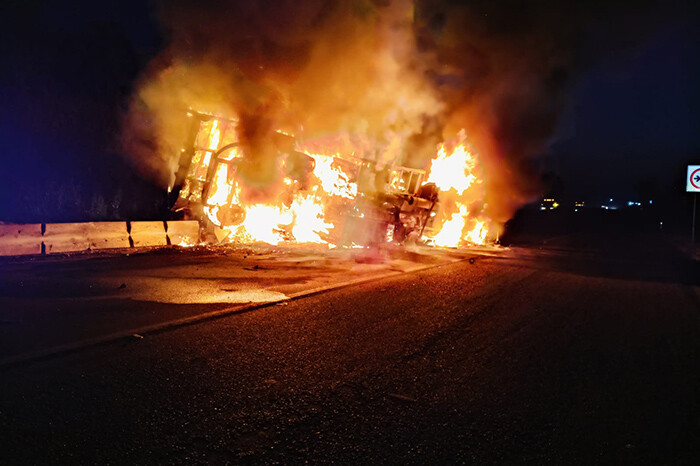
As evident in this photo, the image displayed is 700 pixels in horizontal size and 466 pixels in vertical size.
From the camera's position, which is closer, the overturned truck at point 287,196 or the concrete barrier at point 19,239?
the concrete barrier at point 19,239

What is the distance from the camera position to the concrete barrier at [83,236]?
9258 millimetres

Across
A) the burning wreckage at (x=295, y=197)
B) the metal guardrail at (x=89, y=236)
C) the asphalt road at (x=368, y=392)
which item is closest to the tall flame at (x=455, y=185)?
the burning wreckage at (x=295, y=197)

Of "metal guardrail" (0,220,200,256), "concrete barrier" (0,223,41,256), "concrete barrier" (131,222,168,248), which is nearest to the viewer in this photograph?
"concrete barrier" (0,223,41,256)

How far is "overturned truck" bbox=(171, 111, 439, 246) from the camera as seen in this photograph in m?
12.5

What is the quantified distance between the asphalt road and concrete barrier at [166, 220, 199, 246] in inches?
263

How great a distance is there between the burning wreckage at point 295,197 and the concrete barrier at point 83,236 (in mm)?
2346

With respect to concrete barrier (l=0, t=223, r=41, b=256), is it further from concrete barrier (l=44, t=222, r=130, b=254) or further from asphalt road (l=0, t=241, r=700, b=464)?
asphalt road (l=0, t=241, r=700, b=464)

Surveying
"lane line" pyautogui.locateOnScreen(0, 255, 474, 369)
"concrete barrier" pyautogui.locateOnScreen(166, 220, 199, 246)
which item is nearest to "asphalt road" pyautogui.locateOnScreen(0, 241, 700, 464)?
"lane line" pyautogui.locateOnScreen(0, 255, 474, 369)

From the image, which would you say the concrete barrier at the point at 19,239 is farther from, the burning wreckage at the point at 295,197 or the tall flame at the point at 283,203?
the tall flame at the point at 283,203

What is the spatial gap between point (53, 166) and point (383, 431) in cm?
1370

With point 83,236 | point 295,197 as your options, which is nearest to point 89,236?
point 83,236

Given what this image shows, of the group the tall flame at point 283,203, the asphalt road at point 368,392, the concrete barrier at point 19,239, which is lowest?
the asphalt road at point 368,392

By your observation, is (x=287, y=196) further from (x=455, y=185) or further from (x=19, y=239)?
(x=19, y=239)

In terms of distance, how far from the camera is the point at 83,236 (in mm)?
9711
